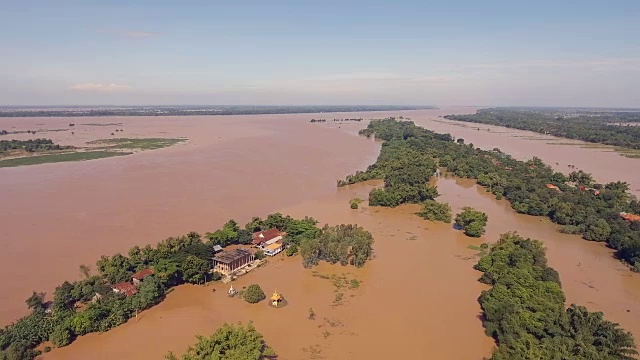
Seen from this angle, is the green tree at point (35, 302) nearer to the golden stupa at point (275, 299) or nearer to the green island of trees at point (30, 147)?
the golden stupa at point (275, 299)

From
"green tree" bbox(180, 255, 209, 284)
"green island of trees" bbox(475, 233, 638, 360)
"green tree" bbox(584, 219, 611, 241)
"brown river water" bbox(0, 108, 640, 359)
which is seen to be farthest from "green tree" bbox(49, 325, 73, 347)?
"green tree" bbox(584, 219, 611, 241)

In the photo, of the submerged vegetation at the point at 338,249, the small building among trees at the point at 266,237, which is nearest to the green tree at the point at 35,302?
the small building among trees at the point at 266,237

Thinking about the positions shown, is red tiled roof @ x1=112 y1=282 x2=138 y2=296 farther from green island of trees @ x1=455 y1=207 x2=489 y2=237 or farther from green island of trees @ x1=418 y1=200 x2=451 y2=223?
green island of trees @ x1=418 y1=200 x2=451 y2=223

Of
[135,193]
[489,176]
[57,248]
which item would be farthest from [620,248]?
[135,193]

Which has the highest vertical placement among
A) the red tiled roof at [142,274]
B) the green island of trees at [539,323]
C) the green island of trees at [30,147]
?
the green island of trees at [30,147]

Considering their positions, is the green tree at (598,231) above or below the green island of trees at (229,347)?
below
